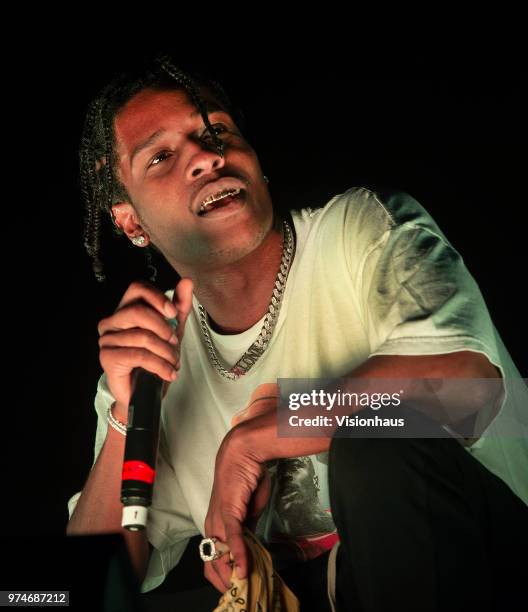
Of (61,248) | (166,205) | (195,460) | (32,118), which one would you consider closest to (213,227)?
(166,205)

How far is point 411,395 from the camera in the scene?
0.97 meters

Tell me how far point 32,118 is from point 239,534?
4.76 feet

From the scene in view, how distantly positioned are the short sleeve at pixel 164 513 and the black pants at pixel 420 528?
818 millimetres

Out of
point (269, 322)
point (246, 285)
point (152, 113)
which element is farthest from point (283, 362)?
point (152, 113)

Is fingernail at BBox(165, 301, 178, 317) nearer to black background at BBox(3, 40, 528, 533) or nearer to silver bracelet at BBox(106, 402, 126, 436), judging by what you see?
silver bracelet at BBox(106, 402, 126, 436)

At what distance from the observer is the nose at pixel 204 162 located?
1440 millimetres

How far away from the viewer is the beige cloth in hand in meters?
0.95

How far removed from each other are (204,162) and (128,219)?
342mm

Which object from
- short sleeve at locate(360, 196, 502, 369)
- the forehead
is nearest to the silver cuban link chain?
short sleeve at locate(360, 196, 502, 369)

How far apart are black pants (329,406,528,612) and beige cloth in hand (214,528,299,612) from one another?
0.20m

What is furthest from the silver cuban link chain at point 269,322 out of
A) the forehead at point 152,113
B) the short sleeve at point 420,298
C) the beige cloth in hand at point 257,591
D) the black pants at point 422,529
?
the black pants at point 422,529

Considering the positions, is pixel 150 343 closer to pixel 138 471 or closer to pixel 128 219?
pixel 138 471

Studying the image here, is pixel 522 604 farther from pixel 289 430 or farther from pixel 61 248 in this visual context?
pixel 61 248

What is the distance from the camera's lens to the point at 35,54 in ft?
6.17
